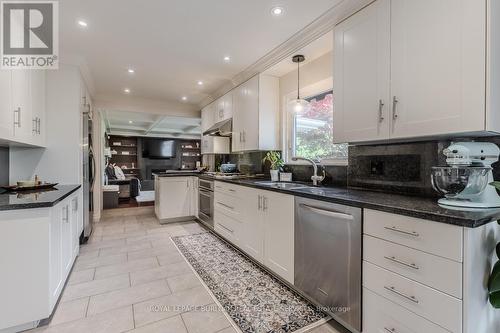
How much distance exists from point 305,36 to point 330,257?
82.2 inches

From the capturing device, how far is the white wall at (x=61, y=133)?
2.92 meters

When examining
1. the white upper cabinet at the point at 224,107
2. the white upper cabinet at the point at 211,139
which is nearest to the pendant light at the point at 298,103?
the white upper cabinet at the point at 224,107

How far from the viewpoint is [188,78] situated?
381cm

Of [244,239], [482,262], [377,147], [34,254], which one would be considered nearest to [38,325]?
[34,254]

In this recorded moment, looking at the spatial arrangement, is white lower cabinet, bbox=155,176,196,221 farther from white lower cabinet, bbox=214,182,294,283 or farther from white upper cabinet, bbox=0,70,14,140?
white upper cabinet, bbox=0,70,14,140

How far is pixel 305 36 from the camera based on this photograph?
2404 millimetres

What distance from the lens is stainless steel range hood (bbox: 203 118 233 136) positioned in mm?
4109

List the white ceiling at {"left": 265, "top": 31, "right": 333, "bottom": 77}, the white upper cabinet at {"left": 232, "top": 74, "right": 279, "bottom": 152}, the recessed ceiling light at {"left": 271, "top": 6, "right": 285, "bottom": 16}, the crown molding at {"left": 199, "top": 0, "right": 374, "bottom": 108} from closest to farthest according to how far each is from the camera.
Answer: the crown molding at {"left": 199, "top": 0, "right": 374, "bottom": 108} < the recessed ceiling light at {"left": 271, "top": 6, "right": 285, "bottom": 16} < the white ceiling at {"left": 265, "top": 31, "right": 333, "bottom": 77} < the white upper cabinet at {"left": 232, "top": 74, "right": 279, "bottom": 152}

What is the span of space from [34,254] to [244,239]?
6.08ft

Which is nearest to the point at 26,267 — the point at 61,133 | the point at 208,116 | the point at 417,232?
the point at 61,133

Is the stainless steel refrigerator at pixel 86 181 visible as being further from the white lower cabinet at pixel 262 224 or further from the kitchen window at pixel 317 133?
the kitchen window at pixel 317 133

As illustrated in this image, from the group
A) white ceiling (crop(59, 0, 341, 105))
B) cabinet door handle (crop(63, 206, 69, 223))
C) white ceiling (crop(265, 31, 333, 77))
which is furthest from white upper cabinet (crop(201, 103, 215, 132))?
cabinet door handle (crop(63, 206, 69, 223))

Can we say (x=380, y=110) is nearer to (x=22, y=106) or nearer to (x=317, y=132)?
(x=317, y=132)

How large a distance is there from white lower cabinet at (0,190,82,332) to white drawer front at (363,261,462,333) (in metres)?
2.15
